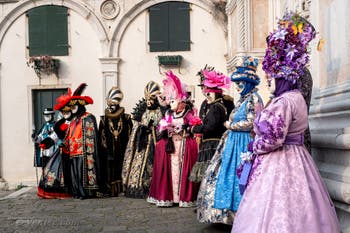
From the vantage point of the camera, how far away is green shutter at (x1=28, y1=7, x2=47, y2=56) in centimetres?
1324

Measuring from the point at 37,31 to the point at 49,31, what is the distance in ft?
1.13

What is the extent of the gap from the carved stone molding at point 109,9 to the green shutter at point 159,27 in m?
0.93

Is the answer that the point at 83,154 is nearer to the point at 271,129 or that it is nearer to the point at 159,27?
the point at 159,27

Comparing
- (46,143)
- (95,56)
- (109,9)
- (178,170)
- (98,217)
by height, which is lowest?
(98,217)

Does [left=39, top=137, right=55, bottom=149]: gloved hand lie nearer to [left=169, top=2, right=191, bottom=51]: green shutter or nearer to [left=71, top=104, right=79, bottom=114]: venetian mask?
[left=71, top=104, right=79, bottom=114]: venetian mask

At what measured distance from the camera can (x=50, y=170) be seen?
30.5 ft

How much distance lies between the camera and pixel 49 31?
1324 centimetres

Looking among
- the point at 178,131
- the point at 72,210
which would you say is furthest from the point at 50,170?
the point at 178,131

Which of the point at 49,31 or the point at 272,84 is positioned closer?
the point at 272,84

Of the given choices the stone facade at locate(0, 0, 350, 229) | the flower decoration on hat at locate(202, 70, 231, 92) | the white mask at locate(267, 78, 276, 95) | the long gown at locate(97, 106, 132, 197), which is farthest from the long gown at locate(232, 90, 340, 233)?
the stone facade at locate(0, 0, 350, 229)

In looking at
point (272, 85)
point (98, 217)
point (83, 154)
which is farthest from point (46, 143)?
point (272, 85)

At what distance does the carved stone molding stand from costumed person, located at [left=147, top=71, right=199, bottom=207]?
6.15 metres

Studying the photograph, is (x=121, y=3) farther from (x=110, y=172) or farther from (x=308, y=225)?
(x=308, y=225)

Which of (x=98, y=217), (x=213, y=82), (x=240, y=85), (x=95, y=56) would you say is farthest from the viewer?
(x=95, y=56)
